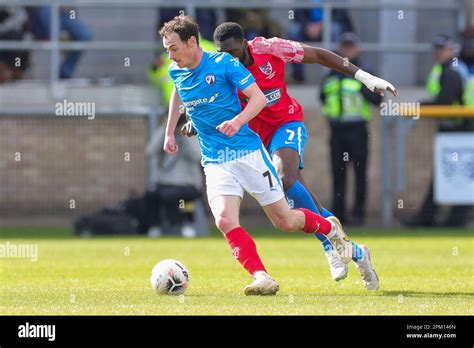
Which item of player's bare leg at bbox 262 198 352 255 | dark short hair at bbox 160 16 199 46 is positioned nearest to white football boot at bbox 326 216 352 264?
player's bare leg at bbox 262 198 352 255

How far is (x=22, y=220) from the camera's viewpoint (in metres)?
21.0

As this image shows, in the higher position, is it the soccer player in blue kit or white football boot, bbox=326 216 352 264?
the soccer player in blue kit

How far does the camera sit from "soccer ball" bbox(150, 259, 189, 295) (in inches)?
399

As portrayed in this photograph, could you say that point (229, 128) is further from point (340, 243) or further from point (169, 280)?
point (340, 243)

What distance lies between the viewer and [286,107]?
11.2 metres

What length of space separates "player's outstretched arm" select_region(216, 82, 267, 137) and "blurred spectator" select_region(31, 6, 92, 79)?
477 inches

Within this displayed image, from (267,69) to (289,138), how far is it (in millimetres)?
646

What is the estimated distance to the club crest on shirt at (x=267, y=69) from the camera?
1085 cm

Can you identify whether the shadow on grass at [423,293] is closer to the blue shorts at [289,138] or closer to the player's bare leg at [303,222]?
the player's bare leg at [303,222]

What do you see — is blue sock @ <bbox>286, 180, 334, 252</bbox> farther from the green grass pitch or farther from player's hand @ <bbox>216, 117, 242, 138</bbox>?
player's hand @ <bbox>216, 117, 242, 138</bbox>

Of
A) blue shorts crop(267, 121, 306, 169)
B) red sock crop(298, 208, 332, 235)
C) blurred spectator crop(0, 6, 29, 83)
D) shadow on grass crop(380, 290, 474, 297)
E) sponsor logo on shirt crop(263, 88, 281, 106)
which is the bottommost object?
shadow on grass crop(380, 290, 474, 297)

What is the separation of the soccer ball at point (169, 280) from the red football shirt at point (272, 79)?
1509mm

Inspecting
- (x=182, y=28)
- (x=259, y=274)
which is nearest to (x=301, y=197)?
(x=259, y=274)

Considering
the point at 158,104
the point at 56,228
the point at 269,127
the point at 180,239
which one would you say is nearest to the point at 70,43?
the point at 158,104
